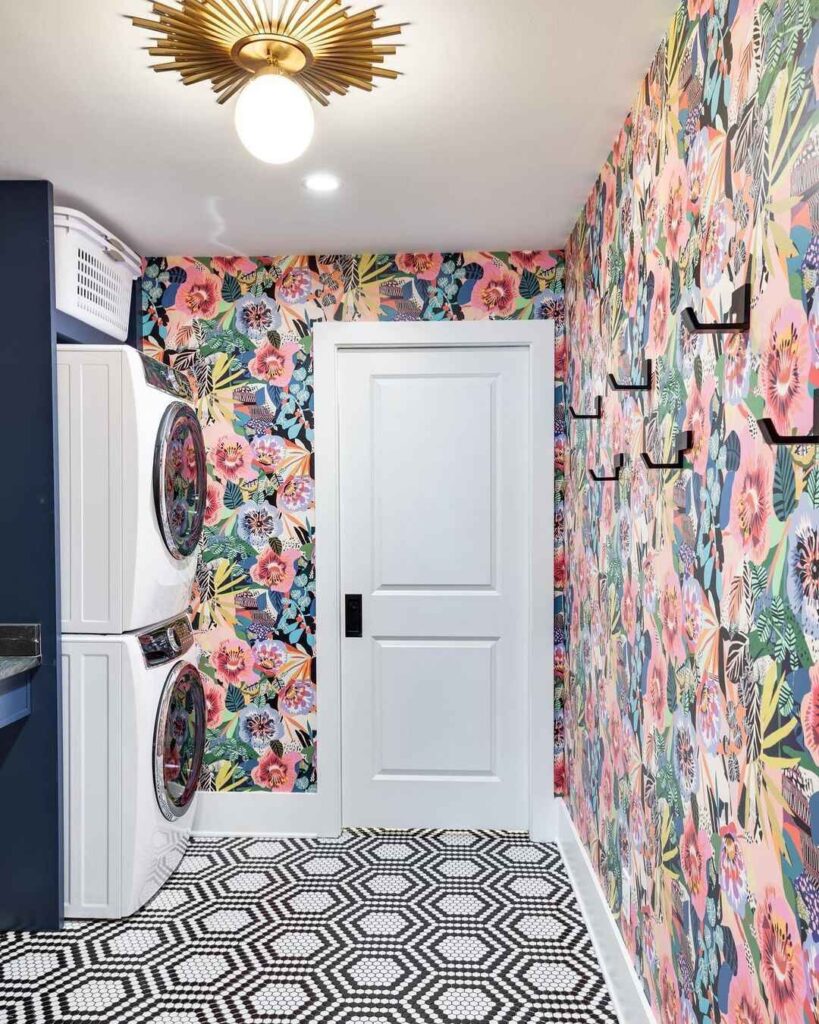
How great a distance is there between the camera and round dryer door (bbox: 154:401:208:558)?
2.74 meters

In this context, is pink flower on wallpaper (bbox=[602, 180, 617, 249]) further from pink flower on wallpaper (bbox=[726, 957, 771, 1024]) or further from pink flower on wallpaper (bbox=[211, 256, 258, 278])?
pink flower on wallpaper (bbox=[726, 957, 771, 1024])

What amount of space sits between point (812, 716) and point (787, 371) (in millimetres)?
446

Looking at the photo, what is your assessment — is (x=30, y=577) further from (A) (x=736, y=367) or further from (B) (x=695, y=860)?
(A) (x=736, y=367)

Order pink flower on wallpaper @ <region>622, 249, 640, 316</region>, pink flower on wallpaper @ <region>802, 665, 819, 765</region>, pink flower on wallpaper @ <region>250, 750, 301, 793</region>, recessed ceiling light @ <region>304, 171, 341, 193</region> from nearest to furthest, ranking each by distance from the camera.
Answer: pink flower on wallpaper @ <region>802, 665, 819, 765</region>
pink flower on wallpaper @ <region>622, 249, 640, 316</region>
recessed ceiling light @ <region>304, 171, 341, 193</region>
pink flower on wallpaper @ <region>250, 750, 301, 793</region>

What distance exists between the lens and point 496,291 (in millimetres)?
3223

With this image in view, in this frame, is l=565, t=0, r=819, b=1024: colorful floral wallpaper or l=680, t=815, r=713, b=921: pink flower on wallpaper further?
l=680, t=815, r=713, b=921: pink flower on wallpaper

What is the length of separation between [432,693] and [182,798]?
1.04 metres

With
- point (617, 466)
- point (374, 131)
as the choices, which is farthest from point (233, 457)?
point (617, 466)

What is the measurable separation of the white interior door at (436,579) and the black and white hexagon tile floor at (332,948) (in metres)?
0.28

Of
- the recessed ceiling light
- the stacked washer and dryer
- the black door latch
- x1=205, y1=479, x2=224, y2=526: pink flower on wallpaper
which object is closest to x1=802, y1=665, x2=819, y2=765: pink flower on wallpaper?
the recessed ceiling light

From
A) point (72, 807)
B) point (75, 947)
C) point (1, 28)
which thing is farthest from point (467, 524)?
point (1, 28)

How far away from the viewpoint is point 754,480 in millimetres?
1179

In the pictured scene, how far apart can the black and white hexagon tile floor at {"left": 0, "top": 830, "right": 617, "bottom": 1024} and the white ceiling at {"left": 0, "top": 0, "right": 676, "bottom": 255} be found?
92.6 inches

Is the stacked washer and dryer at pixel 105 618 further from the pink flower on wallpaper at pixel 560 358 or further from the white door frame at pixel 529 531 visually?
the pink flower on wallpaper at pixel 560 358
